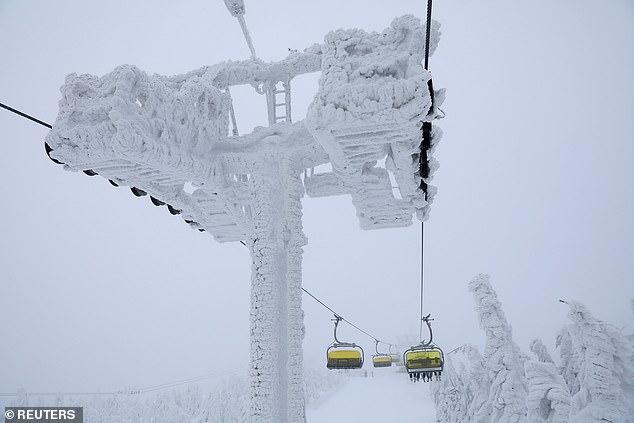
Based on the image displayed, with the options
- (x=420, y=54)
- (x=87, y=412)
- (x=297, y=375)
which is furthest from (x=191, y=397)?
(x=420, y=54)

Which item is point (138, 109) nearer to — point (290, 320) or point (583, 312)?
point (290, 320)

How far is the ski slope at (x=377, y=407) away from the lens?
61.0 ft

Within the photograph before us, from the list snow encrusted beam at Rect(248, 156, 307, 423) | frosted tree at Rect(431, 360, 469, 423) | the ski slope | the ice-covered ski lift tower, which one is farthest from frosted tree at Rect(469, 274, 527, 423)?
the ski slope

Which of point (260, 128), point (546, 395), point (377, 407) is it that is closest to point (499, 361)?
point (546, 395)

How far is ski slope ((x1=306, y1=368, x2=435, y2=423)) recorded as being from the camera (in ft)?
61.0

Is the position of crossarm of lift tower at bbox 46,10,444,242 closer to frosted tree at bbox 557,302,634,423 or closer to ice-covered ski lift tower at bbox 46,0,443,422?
ice-covered ski lift tower at bbox 46,0,443,422

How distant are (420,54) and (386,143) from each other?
1.09 metres

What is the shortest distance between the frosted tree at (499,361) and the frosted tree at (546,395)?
1.80m

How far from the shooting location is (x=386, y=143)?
4.88 metres

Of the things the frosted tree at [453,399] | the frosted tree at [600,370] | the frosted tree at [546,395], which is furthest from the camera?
the frosted tree at [453,399]

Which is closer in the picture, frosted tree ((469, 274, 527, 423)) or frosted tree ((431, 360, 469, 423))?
frosted tree ((469, 274, 527, 423))

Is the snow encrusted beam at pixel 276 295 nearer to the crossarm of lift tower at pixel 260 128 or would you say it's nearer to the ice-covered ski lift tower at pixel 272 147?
the ice-covered ski lift tower at pixel 272 147

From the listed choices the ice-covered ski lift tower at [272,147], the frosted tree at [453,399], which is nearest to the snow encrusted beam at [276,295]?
the ice-covered ski lift tower at [272,147]

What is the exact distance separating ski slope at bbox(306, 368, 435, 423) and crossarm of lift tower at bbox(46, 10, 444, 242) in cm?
1431
